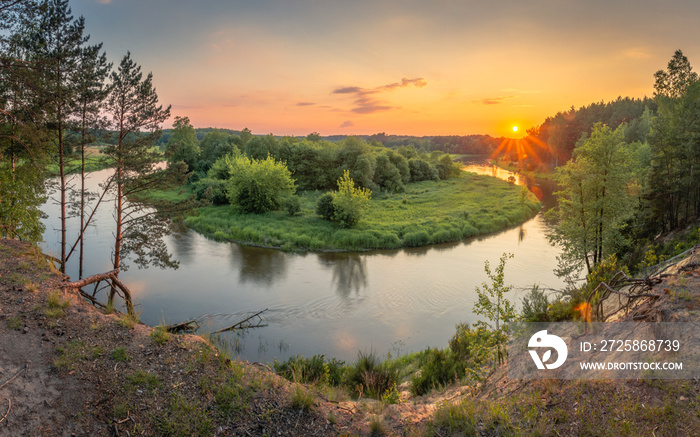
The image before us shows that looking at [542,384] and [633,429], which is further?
[542,384]

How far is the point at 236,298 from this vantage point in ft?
66.9

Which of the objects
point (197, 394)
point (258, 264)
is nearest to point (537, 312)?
point (197, 394)

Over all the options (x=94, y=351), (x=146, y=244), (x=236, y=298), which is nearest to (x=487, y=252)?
(x=236, y=298)

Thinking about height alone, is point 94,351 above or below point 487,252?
above

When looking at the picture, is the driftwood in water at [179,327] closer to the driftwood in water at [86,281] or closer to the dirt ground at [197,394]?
the dirt ground at [197,394]

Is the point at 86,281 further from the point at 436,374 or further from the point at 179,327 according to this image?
the point at 436,374

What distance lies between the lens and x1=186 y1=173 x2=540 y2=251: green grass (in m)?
30.3

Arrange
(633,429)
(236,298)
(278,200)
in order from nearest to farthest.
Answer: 1. (633,429)
2. (236,298)
3. (278,200)

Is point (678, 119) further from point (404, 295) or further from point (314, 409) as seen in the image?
point (314, 409)

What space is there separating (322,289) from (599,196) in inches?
598

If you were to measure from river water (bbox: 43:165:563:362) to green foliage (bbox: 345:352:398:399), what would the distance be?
3.36 metres

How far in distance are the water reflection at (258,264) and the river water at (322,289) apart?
7cm

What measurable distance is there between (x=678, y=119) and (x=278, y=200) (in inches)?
1283

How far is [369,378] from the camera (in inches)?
409
